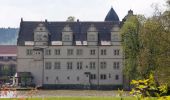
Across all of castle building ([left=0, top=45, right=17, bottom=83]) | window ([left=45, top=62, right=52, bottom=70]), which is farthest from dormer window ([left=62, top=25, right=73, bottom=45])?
castle building ([left=0, top=45, right=17, bottom=83])

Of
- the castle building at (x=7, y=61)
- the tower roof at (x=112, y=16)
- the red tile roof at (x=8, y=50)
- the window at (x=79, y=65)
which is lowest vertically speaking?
the window at (x=79, y=65)

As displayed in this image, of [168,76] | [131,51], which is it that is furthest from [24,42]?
[168,76]

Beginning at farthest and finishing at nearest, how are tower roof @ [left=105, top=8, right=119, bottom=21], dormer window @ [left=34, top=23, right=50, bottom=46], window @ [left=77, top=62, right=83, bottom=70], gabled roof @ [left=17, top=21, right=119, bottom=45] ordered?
tower roof @ [left=105, top=8, right=119, bottom=21]
gabled roof @ [left=17, top=21, right=119, bottom=45]
dormer window @ [left=34, top=23, right=50, bottom=46]
window @ [left=77, top=62, right=83, bottom=70]

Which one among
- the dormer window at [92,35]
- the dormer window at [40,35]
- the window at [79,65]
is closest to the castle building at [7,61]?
the dormer window at [40,35]

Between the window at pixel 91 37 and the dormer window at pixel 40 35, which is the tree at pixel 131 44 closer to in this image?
the window at pixel 91 37

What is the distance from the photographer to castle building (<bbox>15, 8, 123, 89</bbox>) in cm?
6325

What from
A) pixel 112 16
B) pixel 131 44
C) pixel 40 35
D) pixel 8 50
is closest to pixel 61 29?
pixel 40 35

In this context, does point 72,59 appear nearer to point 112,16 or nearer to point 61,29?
point 61,29

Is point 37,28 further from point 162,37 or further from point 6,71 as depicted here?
point 162,37

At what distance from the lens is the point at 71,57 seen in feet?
210

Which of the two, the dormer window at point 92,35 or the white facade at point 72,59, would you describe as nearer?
the white facade at point 72,59

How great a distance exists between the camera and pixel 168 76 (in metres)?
28.3

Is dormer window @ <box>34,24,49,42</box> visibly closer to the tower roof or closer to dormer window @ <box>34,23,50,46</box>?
dormer window @ <box>34,23,50,46</box>

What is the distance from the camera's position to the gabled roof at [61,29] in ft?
213
